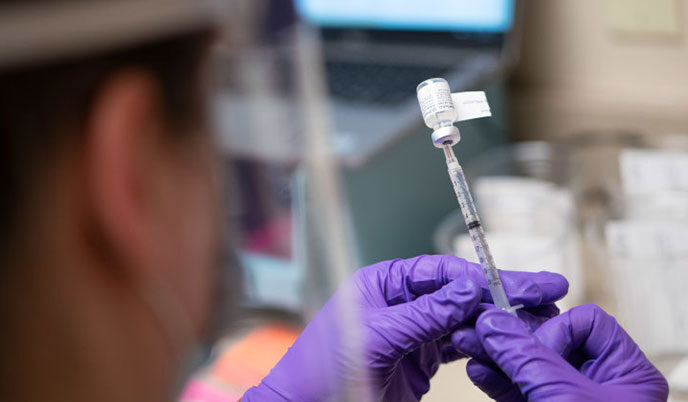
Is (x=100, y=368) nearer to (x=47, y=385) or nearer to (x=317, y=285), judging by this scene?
(x=47, y=385)

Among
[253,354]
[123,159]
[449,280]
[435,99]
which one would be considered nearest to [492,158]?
[449,280]

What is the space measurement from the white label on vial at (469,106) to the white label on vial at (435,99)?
2 centimetres

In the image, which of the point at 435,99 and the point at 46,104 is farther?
the point at 435,99

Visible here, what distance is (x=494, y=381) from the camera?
72 cm

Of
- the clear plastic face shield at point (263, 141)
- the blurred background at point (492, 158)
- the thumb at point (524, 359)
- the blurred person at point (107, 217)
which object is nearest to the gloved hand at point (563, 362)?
the thumb at point (524, 359)

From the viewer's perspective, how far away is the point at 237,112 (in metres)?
0.33

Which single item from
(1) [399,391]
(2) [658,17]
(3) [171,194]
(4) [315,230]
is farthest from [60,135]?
(2) [658,17]

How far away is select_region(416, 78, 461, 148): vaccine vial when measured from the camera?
25.0 inches

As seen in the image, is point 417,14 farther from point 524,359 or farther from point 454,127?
point 524,359

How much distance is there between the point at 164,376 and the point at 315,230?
120 millimetres

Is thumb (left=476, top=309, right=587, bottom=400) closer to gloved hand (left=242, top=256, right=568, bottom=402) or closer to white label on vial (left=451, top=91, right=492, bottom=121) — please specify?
gloved hand (left=242, top=256, right=568, bottom=402)

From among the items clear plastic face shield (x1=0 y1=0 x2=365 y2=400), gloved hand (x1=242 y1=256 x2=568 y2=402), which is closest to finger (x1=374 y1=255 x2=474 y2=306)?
gloved hand (x1=242 y1=256 x2=568 y2=402)

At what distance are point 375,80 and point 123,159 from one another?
1.09 m

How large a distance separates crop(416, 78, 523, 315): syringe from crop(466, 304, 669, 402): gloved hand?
45 millimetres
